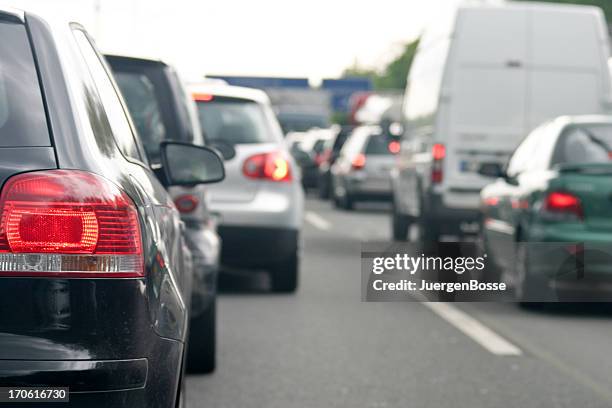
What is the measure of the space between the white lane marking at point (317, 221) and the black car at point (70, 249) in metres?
18.3

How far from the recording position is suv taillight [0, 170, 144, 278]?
11.6ft

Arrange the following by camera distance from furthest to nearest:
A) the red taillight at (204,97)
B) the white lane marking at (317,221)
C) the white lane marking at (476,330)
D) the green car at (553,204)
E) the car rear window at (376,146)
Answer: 1. the car rear window at (376,146)
2. the white lane marking at (317,221)
3. the red taillight at (204,97)
4. the green car at (553,204)
5. the white lane marking at (476,330)

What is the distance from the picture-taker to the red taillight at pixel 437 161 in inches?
619

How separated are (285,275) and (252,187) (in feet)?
2.46

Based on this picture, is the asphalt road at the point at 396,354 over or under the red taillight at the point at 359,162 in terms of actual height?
over

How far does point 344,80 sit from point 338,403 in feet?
272

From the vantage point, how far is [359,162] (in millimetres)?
28188

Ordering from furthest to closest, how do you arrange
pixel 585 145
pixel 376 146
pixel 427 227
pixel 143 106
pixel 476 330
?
pixel 376 146
pixel 427 227
pixel 585 145
pixel 476 330
pixel 143 106

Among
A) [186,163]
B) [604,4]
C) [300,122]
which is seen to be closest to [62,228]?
[186,163]

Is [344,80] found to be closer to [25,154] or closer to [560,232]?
[560,232]

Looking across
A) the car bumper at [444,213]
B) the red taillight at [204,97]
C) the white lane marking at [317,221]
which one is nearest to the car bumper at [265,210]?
the red taillight at [204,97]

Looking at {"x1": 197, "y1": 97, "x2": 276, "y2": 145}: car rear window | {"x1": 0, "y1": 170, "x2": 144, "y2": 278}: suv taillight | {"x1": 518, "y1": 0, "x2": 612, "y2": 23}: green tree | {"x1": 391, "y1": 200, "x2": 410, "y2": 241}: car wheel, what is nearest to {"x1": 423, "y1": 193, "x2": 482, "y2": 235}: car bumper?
{"x1": 391, "y1": 200, "x2": 410, "y2": 241}: car wheel

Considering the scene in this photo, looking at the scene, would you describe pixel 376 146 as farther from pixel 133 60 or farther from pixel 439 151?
pixel 133 60
